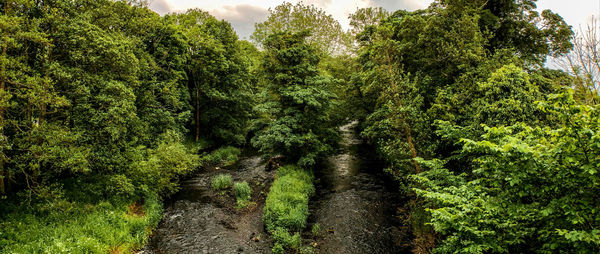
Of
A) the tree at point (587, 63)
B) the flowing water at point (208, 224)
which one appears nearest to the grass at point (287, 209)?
the flowing water at point (208, 224)

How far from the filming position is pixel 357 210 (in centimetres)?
1458

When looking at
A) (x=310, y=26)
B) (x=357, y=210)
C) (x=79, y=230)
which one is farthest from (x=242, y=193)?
(x=310, y=26)

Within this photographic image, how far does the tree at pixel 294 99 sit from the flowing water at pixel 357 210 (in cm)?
288

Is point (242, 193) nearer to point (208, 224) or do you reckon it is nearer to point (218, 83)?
point (208, 224)

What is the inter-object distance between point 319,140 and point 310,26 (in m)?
21.9

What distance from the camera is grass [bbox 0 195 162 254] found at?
9128 mm

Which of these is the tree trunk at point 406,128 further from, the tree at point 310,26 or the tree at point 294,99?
the tree at point 310,26

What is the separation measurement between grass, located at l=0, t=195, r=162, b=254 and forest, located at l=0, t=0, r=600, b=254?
72mm

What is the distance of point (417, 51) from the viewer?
54.0 feet

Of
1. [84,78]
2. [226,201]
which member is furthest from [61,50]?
[226,201]

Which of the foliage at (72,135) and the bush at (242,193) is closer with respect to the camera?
the foliage at (72,135)

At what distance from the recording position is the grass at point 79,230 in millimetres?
9128

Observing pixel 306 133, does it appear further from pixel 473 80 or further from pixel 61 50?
pixel 61 50

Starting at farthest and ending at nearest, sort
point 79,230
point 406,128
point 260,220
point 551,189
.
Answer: point 260,220 < point 406,128 < point 79,230 < point 551,189
